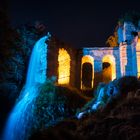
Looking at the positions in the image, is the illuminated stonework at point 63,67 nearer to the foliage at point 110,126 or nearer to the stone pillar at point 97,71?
the stone pillar at point 97,71

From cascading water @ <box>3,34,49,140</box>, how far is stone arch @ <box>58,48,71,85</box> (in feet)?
8.49

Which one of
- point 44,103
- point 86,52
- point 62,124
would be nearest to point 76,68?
point 86,52

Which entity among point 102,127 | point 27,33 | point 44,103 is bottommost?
point 102,127

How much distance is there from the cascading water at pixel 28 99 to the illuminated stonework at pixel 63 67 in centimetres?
259

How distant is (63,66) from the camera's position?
3509 centimetres

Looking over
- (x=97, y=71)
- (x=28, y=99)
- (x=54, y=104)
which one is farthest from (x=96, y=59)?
(x=54, y=104)

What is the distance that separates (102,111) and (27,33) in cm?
2213

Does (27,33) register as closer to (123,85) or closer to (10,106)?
(10,106)

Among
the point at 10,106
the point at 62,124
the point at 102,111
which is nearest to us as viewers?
the point at 62,124

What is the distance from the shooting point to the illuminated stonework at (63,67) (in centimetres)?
3436

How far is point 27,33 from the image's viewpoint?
1500 inches

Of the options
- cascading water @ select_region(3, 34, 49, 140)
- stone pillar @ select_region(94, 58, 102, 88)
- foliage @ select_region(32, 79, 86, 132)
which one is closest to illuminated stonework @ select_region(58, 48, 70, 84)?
cascading water @ select_region(3, 34, 49, 140)

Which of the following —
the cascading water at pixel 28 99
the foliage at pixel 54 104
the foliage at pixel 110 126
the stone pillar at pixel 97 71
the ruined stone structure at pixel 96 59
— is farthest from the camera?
the stone pillar at pixel 97 71

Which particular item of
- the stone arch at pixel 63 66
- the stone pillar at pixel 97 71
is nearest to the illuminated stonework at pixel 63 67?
the stone arch at pixel 63 66
